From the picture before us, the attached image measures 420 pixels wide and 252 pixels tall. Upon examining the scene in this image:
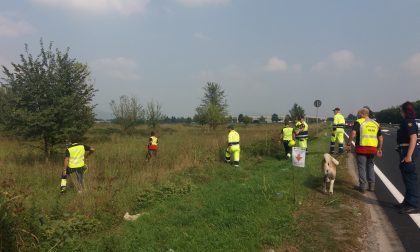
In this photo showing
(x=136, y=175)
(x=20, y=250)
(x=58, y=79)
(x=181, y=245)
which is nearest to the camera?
(x=20, y=250)

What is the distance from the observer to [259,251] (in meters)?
5.28

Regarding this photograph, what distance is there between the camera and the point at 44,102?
1587 cm

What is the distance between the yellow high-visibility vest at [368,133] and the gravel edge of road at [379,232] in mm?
1301

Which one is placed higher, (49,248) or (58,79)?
(58,79)

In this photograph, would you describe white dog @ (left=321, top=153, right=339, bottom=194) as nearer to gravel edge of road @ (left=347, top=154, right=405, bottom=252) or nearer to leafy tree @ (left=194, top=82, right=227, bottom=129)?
gravel edge of road @ (left=347, top=154, right=405, bottom=252)

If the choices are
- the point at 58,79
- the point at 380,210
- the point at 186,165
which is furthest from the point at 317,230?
the point at 58,79

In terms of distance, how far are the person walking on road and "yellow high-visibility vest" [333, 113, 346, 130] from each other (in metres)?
7.10

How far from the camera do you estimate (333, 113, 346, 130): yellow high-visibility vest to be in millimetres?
15499

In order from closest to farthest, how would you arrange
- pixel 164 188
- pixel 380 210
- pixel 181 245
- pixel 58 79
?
pixel 181 245 → pixel 380 210 → pixel 164 188 → pixel 58 79

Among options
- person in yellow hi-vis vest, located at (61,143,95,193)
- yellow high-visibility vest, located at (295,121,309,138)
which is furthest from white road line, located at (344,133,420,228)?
person in yellow hi-vis vest, located at (61,143,95,193)

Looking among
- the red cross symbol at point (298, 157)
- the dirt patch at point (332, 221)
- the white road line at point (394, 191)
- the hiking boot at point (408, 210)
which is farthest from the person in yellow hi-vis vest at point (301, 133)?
the hiking boot at point (408, 210)

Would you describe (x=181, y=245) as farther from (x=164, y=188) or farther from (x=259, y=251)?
(x=164, y=188)

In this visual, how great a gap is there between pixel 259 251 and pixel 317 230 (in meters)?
1.27

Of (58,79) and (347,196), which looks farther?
(58,79)
